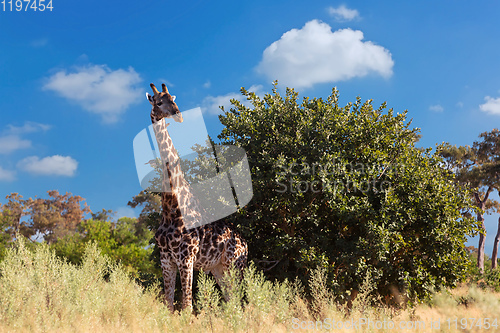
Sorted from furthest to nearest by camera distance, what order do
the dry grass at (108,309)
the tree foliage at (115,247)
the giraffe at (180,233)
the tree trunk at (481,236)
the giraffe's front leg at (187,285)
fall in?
the tree trunk at (481,236), the tree foliage at (115,247), the giraffe at (180,233), the giraffe's front leg at (187,285), the dry grass at (108,309)

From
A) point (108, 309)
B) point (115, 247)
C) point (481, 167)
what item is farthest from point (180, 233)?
point (481, 167)

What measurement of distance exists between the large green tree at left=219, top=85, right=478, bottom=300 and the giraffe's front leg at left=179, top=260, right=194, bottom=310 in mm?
2838

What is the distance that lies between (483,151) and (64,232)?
50121mm

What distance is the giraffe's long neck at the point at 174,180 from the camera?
12617 mm

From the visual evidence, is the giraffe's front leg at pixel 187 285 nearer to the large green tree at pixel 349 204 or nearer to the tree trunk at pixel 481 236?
A: the large green tree at pixel 349 204

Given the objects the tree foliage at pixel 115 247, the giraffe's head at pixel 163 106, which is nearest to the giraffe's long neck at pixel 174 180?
the giraffe's head at pixel 163 106

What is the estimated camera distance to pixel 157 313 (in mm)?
10102

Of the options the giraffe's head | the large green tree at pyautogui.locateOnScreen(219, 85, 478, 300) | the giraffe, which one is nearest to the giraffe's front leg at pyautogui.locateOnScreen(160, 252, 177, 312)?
the giraffe

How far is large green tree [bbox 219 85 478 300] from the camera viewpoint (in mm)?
13211

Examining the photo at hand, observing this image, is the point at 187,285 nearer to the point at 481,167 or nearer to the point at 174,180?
the point at 174,180

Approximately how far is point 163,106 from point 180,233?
3.88m

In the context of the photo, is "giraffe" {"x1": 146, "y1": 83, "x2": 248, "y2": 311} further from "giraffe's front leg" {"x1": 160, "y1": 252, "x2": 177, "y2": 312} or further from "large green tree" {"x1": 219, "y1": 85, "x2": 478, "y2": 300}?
"large green tree" {"x1": 219, "y1": 85, "x2": 478, "y2": 300}

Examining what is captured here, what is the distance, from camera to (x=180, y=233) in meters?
12.0

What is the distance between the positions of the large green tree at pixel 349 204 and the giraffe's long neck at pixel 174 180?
7.01 feet
